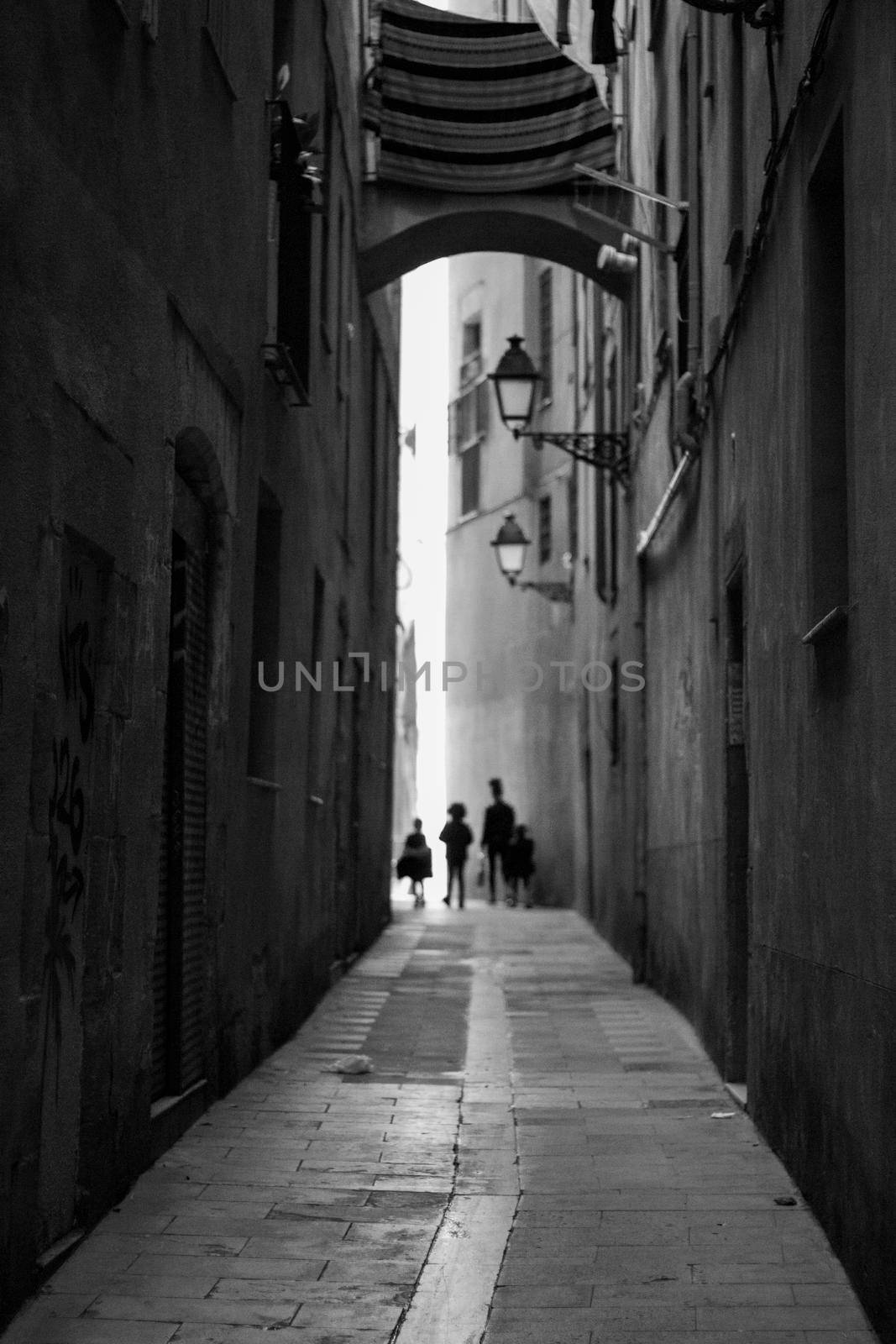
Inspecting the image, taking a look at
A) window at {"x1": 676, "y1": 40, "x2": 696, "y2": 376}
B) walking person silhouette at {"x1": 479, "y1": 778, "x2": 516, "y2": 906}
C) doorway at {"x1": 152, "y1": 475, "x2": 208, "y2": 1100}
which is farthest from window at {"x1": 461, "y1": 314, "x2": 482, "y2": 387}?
doorway at {"x1": 152, "y1": 475, "x2": 208, "y2": 1100}

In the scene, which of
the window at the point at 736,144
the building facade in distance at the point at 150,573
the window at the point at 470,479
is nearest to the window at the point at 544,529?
the window at the point at 470,479

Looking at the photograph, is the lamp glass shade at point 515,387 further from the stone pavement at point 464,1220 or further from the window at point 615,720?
the stone pavement at point 464,1220

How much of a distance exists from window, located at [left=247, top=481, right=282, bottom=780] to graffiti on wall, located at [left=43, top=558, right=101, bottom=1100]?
467 cm

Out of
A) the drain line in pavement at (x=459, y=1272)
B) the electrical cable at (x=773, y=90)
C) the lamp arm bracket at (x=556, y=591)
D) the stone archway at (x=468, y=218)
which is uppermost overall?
the stone archway at (x=468, y=218)

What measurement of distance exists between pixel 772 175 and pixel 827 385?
140 cm

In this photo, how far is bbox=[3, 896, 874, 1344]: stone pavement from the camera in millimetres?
5262

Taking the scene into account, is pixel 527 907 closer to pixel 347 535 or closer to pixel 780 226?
pixel 347 535

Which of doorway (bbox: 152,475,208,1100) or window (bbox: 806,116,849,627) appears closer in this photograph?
window (bbox: 806,116,849,627)

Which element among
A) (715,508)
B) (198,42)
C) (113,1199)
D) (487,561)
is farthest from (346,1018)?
(487,561)

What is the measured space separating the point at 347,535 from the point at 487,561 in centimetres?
1753

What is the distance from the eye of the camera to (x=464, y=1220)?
654cm

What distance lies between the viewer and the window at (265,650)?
11.0m

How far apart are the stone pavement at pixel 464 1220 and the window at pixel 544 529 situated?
1935cm

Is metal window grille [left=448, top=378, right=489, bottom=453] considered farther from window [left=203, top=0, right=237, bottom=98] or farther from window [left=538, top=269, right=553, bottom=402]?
window [left=203, top=0, right=237, bottom=98]
